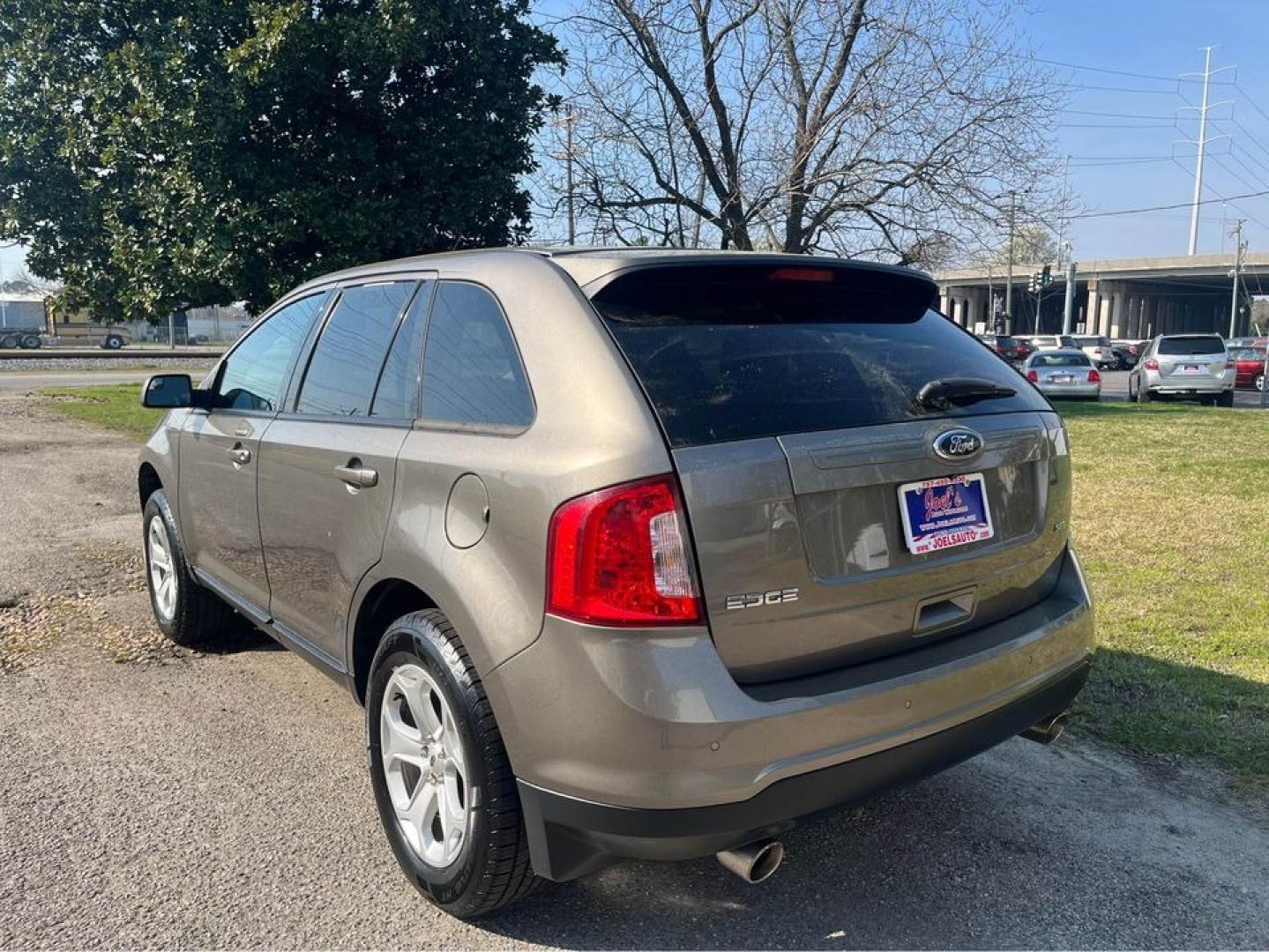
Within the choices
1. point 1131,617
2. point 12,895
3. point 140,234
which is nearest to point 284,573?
point 12,895

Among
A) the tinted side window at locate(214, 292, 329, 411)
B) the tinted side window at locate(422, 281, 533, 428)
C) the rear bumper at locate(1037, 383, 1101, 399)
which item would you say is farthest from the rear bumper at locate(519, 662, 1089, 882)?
the rear bumper at locate(1037, 383, 1101, 399)

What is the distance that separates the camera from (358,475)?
2.98 m

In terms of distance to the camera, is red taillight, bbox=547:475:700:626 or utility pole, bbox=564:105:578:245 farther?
utility pole, bbox=564:105:578:245

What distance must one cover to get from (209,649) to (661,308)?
11.2ft

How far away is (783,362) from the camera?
2572 mm

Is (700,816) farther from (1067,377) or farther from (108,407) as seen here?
(1067,377)

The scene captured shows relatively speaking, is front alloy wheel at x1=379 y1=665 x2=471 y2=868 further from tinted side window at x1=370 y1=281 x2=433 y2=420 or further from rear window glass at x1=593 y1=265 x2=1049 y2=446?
rear window glass at x1=593 y1=265 x2=1049 y2=446

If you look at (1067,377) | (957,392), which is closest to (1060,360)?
(1067,377)

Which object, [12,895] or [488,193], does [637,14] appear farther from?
[12,895]

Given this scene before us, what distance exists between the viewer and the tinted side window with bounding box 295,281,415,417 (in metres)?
3.24

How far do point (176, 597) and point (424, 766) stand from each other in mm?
2600

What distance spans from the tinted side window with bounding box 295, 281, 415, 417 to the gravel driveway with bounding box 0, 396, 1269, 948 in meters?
1.33

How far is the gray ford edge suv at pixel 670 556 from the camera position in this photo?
2.20 meters

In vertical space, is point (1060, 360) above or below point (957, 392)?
below
